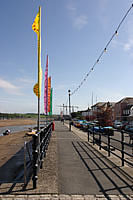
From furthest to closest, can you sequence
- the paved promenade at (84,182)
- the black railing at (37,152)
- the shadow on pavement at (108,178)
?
the black railing at (37,152)
the shadow on pavement at (108,178)
the paved promenade at (84,182)

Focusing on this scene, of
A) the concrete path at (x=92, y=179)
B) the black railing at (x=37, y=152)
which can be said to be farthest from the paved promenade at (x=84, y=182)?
the black railing at (x=37, y=152)

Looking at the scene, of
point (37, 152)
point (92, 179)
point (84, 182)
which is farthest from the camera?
point (92, 179)

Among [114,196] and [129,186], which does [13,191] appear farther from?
[129,186]

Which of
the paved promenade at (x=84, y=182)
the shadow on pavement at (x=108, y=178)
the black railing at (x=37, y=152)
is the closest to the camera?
the paved promenade at (x=84, y=182)

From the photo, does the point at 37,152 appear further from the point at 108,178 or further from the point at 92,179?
the point at 108,178

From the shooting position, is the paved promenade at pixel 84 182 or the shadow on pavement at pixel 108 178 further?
the shadow on pavement at pixel 108 178

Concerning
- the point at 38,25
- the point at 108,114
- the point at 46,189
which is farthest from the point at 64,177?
the point at 108,114

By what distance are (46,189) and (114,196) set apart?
1.51 meters

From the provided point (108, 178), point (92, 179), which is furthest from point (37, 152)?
point (108, 178)

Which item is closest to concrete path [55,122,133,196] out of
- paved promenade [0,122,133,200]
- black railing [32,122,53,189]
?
paved promenade [0,122,133,200]

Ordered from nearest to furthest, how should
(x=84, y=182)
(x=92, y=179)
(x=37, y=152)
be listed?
(x=37, y=152) → (x=84, y=182) → (x=92, y=179)

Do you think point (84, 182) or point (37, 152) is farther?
point (84, 182)

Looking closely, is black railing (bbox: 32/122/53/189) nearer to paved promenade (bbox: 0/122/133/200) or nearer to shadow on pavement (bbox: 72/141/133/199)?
paved promenade (bbox: 0/122/133/200)

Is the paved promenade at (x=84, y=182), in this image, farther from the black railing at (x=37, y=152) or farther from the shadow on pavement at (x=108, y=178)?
the black railing at (x=37, y=152)
